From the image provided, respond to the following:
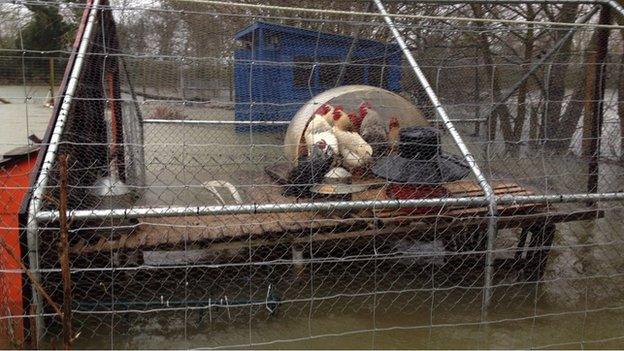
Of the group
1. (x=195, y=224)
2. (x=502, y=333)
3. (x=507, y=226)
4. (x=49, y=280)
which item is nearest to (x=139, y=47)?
(x=195, y=224)

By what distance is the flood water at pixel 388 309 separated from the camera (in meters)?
3.68

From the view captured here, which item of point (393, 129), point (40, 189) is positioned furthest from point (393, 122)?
point (40, 189)

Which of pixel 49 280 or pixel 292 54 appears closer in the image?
pixel 49 280

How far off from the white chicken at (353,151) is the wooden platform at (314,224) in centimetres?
26

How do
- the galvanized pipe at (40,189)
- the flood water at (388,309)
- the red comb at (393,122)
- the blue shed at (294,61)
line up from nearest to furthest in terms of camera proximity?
the galvanized pipe at (40,189) < the flood water at (388,309) < the red comb at (393,122) < the blue shed at (294,61)

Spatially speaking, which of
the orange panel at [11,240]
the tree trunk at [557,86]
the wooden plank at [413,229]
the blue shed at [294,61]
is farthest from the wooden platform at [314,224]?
the tree trunk at [557,86]

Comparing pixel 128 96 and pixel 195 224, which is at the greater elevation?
pixel 128 96

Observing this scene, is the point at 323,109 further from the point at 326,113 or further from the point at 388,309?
the point at 388,309

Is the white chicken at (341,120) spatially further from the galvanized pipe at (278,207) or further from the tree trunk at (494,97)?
the tree trunk at (494,97)

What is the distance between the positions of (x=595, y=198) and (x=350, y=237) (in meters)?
1.64

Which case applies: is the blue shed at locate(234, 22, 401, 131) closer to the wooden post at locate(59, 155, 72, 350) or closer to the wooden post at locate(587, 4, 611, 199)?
the wooden post at locate(587, 4, 611, 199)

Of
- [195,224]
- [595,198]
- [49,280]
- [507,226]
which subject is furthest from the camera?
[507,226]

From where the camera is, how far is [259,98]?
552 cm

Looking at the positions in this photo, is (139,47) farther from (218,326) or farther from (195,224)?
(218,326)
